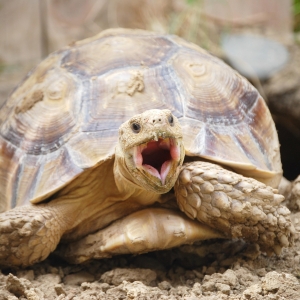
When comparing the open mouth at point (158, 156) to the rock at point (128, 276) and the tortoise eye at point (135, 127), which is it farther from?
the rock at point (128, 276)

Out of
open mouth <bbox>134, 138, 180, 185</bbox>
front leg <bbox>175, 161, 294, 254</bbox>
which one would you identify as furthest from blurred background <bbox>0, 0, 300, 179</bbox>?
open mouth <bbox>134, 138, 180, 185</bbox>

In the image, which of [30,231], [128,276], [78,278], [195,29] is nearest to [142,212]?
[128,276]

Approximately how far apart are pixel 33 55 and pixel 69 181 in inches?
185

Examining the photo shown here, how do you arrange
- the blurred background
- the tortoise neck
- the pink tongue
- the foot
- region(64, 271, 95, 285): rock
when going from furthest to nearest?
the blurred background
region(64, 271, 95, 285): rock
the foot
the tortoise neck
the pink tongue

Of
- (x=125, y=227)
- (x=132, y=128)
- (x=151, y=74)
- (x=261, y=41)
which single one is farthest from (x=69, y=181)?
(x=261, y=41)

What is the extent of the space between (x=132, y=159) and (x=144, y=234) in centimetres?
55

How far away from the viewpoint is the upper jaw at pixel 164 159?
232 centimetres

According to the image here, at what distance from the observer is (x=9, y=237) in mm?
2762

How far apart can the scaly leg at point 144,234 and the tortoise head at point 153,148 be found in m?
0.41

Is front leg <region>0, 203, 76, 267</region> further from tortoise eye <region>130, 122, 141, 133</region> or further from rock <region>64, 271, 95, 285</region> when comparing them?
tortoise eye <region>130, 122, 141, 133</region>

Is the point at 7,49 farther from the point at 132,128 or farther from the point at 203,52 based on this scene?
the point at 132,128

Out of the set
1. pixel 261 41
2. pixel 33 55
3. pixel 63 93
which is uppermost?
pixel 63 93

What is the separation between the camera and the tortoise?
8.72 feet

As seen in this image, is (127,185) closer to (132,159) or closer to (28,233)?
(132,159)
